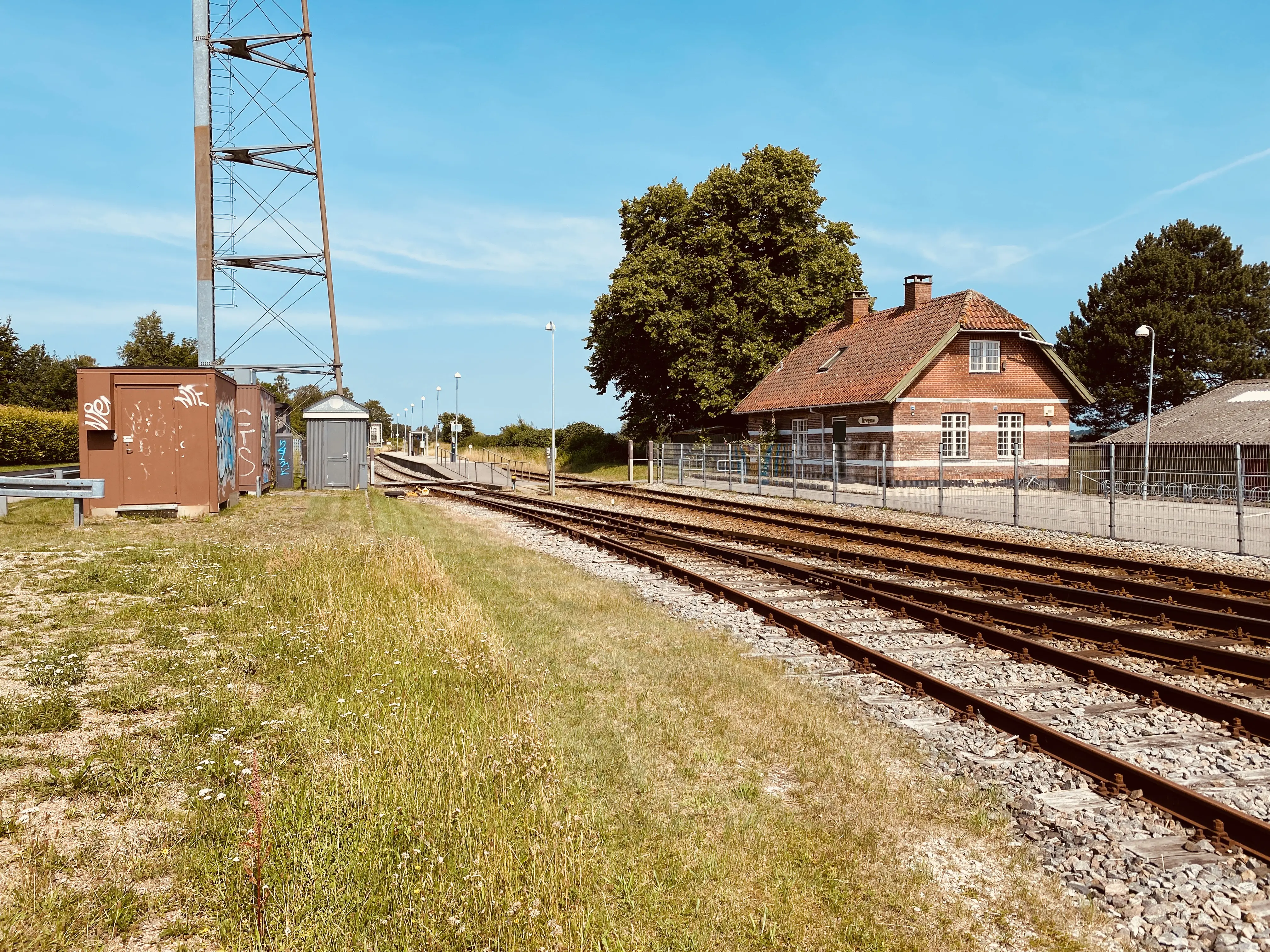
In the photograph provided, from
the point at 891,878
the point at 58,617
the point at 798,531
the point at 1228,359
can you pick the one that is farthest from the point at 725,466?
the point at 1228,359

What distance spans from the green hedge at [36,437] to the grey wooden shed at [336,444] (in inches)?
584

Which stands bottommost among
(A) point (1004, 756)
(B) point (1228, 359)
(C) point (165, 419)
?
(A) point (1004, 756)

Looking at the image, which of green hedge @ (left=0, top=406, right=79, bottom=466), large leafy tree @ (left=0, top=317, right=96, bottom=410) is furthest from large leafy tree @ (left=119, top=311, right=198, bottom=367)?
green hedge @ (left=0, top=406, right=79, bottom=466)

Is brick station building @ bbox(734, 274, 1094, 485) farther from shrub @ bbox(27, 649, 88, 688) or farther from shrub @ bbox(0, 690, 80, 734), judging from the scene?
shrub @ bbox(0, 690, 80, 734)

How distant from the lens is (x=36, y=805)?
4.50 meters

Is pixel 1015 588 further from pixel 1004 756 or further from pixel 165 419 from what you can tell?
pixel 165 419

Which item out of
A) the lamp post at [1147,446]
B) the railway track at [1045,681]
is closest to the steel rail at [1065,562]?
the railway track at [1045,681]

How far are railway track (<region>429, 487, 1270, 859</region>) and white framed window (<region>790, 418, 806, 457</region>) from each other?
2635cm

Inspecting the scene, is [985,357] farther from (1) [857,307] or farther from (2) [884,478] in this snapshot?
(2) [884,478]

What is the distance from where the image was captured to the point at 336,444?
32656 mm

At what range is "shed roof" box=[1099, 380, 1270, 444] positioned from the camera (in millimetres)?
33875

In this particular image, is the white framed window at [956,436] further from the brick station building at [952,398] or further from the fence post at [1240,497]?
the fence post at [1240,497]

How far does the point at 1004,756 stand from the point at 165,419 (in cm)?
1971

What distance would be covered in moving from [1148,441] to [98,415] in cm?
3366
